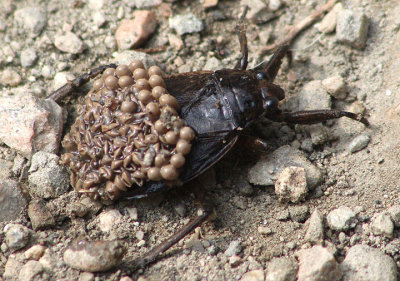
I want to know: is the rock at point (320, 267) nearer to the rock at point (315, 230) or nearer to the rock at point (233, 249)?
the rock at point (315, 230)

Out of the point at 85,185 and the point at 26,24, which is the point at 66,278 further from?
the point at 26,24

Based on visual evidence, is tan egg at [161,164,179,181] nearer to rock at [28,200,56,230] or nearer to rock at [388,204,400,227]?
rock at [28,200,56,230]

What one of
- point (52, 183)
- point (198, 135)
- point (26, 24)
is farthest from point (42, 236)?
point (26, 24)

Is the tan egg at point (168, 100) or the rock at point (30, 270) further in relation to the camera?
the tan egg at point (168, 100)

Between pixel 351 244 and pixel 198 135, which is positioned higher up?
pixel 198 135

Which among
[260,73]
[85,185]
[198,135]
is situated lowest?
[85,185]

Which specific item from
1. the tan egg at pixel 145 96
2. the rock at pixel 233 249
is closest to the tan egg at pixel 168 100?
the tan egg at pixel 145 96
